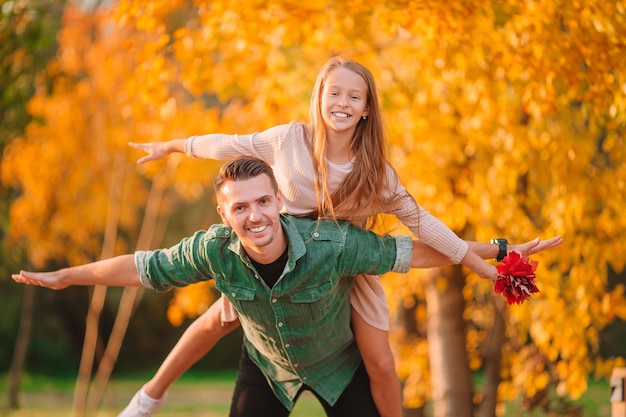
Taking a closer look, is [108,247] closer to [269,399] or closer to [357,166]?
[269,399]

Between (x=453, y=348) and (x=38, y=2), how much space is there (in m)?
4.87

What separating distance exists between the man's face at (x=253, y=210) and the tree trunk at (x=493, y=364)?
13.3 feet

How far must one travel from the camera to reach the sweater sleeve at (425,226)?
3.21 metres

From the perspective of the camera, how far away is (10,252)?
9125mm

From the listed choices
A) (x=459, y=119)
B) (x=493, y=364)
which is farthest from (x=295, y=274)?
(x=493, y=364)

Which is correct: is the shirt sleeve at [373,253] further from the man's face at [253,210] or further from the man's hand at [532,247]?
the man's hand at [532,247]

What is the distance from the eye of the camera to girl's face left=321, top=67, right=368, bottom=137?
3.33 meters

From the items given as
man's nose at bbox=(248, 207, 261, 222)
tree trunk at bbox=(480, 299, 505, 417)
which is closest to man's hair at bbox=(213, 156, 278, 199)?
man's nose at bbox=(248, 207, 261, 222)

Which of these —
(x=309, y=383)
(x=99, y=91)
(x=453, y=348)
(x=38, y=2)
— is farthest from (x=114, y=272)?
(x=99, y=91)

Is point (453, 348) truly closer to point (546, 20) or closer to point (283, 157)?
point (546, 20)


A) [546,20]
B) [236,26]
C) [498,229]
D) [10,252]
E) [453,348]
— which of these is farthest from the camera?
[10,252]

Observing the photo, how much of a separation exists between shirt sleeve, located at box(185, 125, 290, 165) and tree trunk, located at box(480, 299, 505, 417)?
3.75 m

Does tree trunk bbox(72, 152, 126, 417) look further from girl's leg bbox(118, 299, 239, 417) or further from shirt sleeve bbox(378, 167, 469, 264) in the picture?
shirt sleeve bbox(378, 167, 469, 264)

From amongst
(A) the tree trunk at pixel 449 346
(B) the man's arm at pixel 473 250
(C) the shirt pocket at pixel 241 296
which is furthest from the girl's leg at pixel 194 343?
(A) the tree trunk at pixel 449 346
